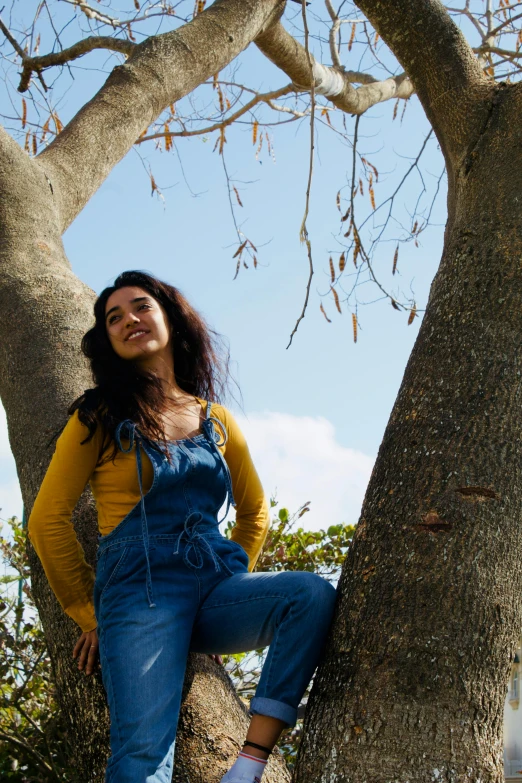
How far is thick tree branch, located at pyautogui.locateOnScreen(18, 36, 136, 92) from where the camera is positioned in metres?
4.66

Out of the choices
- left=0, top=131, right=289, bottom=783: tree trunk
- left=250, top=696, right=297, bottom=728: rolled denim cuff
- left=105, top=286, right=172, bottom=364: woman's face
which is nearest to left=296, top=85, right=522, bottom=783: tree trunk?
left=250, top=696, right=297, bottom=728: rolled denim cuff

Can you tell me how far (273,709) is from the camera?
1.92 m

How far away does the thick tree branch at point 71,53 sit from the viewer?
466cm

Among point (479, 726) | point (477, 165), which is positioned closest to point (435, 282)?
point (477, 165)

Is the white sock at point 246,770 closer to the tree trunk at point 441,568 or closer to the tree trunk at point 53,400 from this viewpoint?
the tree trunk at point 53,400

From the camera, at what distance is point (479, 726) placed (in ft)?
5.45

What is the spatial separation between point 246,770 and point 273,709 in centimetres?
15

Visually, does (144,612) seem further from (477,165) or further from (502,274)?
(477,165)

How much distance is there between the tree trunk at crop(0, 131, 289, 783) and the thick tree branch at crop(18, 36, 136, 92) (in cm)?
127

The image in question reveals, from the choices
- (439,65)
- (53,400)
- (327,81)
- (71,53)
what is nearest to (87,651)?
(53,400)

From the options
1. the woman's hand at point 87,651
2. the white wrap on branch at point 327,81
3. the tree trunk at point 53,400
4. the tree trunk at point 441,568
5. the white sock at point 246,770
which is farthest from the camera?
the white wrap on branch at point 327,81

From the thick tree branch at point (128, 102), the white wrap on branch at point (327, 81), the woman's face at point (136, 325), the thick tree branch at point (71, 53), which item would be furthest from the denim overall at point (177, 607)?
the white wrap on branch at point (327, 81)

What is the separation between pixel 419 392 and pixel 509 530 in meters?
0.39

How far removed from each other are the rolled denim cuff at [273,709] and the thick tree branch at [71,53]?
12.6 feet
